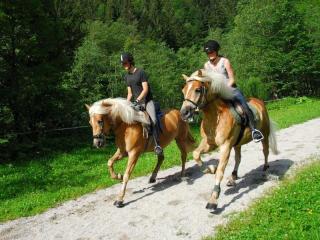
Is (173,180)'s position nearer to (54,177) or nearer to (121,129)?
(121,129)

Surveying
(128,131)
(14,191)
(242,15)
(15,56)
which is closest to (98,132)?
(128,131)

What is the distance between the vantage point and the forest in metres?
18.6

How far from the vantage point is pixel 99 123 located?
9367 millimetres

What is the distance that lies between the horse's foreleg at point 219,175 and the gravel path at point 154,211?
7.4 inches

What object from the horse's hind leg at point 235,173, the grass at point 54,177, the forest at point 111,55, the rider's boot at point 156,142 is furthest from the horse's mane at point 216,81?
the forest at point 111,55

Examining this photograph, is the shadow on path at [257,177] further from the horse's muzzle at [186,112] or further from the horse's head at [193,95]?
the horse's head at [193,95]

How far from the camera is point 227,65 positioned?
9.50 metres

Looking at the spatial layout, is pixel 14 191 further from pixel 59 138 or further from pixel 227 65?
pixel 59 138

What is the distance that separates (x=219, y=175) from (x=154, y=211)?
1588 mm

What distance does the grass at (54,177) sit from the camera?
34.3ft

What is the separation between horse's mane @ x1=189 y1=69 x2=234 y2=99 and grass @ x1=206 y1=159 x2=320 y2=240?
2.39m

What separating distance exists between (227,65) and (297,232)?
170 inches

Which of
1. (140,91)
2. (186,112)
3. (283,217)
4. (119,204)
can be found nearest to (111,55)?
(140,91)

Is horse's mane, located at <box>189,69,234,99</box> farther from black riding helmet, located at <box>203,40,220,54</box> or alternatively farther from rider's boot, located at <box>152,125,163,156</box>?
rider's boot, located at <box>152,125,163,156</box>
